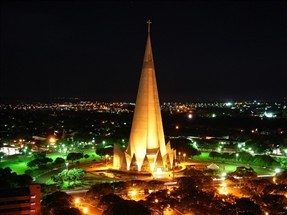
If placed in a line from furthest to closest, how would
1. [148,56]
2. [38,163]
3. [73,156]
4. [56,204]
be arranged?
1. [73,156]
2. [38,163]
3. [148,56]
4. [56,204]

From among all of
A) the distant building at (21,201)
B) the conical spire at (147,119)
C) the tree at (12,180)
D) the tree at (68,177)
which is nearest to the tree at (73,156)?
the conical spire at (147,119)

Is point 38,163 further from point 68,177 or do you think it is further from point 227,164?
point 227,164

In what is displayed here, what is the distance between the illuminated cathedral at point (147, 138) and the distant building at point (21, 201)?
9.96 metres

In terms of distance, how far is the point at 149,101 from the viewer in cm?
2980

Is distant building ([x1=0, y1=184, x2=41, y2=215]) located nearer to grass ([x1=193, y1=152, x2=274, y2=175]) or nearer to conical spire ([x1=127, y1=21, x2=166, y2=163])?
conical spire ([x1=127, y1=21, x2=166, y2=163])

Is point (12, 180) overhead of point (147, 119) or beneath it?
beneath

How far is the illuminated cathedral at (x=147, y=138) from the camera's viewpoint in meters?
28.6

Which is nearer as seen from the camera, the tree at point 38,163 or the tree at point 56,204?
the tree at point 56,204

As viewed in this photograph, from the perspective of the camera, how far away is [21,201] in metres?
19.3

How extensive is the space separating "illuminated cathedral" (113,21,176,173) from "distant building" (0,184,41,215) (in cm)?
996

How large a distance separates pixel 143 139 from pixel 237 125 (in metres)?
57.7

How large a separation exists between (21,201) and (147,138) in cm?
1198

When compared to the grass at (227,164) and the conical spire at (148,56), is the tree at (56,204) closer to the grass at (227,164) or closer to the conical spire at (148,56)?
the conical spire at (148,56)

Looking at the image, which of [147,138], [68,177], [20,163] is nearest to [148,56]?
[147,138]
